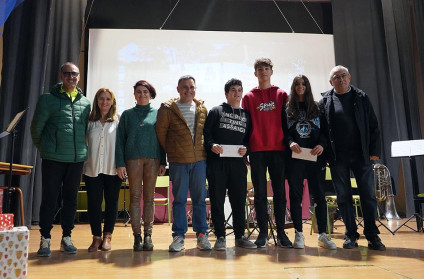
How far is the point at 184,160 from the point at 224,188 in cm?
33

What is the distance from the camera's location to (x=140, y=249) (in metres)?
2.50

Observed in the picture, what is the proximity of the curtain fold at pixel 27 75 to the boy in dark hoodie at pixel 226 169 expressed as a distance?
2.99 metres

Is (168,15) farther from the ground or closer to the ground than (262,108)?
farther from the ground

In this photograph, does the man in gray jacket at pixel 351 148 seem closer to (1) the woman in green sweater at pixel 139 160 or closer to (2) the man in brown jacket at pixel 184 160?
(2) the man in brown jacket at pixel 184 160

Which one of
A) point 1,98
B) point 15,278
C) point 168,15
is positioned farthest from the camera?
point 168,15

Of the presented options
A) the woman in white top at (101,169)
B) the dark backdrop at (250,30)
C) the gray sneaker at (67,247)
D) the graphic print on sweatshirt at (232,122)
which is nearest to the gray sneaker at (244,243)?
the graphic print on sweatshirt at (232,122)

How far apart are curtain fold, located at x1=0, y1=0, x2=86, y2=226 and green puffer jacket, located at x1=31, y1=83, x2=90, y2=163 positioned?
2.43m

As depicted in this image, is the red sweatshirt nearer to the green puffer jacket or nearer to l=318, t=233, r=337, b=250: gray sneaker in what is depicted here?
l=318, t=233, r=337, b=250: gray sneaker

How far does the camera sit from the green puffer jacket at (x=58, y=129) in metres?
2.37

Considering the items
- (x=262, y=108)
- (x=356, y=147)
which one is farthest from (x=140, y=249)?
(x=356, y=147)

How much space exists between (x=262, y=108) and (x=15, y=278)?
177 cm

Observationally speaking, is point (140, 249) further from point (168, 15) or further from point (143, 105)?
point (168, 15)

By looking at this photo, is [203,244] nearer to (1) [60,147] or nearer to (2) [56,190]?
(2) [56,190]

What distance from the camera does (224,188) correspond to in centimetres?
251
